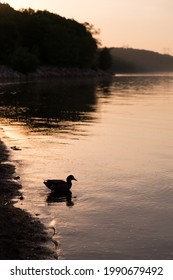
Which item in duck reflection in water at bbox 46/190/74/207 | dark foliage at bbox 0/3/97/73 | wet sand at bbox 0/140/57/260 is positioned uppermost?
dark foliage at bbox 0/3/97/73

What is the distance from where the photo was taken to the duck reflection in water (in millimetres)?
18047

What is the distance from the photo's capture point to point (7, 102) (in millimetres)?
62625

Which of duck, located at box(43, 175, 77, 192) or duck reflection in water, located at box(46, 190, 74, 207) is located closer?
duck reflection in water, located at box(46, 190, 74, 207)

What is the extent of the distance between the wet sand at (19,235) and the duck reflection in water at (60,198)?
1.27 m

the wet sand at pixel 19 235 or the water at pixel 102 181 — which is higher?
the wet sand at pixel 19 235

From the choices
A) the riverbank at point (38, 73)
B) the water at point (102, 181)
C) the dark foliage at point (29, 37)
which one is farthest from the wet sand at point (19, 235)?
the dark foliage at point (29, 37)

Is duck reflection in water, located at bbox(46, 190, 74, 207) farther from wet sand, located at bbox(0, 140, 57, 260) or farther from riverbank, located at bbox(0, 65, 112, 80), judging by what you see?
riverbank, located at bbox(0, 65, 112, 80)

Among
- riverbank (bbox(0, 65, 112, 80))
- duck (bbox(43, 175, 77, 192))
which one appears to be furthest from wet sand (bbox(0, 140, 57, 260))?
riverbank (bbox(0, 65, 112, 80))

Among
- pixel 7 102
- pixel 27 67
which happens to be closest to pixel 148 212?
pixel 7 102

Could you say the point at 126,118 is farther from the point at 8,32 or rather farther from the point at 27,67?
the point at 8,32

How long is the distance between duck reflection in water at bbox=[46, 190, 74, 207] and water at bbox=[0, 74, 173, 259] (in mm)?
79

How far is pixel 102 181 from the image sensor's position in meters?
21.1

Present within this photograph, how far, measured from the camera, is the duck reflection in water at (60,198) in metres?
18.0

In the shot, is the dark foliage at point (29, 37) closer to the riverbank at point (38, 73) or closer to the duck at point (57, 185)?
the riverbank at point (38, 73)
